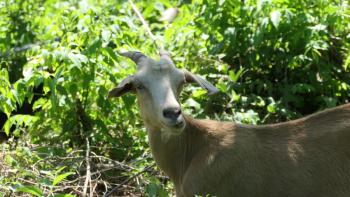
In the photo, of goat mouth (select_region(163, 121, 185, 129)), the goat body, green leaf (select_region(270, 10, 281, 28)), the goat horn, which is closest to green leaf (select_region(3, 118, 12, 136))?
the goat horn

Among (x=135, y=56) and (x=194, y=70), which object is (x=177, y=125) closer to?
(x=135, y=56)

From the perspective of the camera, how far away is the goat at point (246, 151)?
250 inches

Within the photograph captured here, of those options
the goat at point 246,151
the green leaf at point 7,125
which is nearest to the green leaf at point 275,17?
the goat at point 246,151

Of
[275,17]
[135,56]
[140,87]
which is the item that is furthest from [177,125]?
[275,17]

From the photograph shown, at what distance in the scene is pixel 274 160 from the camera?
647cm

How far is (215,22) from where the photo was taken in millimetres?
8641

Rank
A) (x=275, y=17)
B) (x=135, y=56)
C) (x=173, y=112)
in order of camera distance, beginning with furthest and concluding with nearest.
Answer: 1. (x=275, y=17)
2. (x=135, y=56)
3. (x=173, y=112)

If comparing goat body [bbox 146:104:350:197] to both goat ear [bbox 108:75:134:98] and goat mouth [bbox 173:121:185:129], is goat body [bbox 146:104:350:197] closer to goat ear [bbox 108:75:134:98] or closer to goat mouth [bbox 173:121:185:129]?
goat ear [bbox 108:75:134:98]

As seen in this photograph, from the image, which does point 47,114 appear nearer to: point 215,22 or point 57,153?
point 57,153

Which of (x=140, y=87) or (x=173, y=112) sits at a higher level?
(x=140, y=87)

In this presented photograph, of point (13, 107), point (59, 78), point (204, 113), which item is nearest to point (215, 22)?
point (204, 113)

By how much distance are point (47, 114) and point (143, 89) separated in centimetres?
214

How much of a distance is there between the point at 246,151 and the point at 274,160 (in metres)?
0.25

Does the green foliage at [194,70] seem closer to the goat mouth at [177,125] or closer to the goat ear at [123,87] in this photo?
the goat ear at [123,87]
